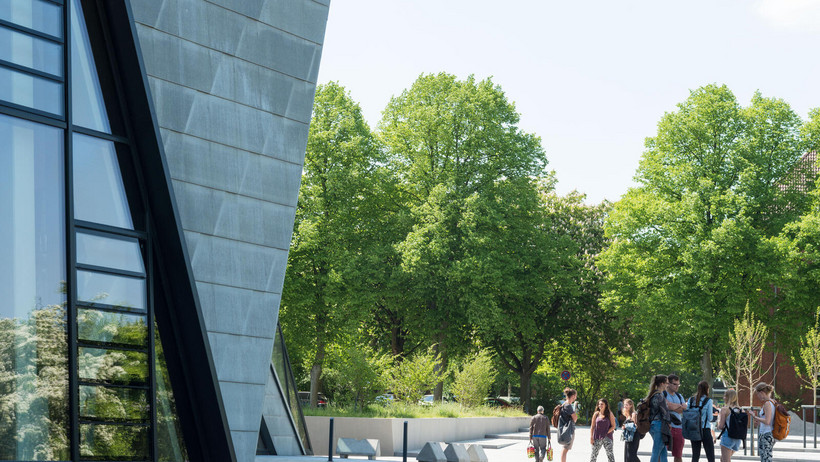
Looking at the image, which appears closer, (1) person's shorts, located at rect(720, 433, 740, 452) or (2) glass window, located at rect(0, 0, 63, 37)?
(2) glass window, located at rect(0, 0, 63, 37)

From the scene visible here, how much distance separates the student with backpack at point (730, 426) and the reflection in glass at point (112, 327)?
402 inches

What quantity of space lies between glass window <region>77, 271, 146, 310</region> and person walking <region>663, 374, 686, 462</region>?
9044 mm

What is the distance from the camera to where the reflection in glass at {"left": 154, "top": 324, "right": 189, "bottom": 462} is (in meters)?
9.59

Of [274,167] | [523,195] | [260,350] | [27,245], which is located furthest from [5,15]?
[523,195]

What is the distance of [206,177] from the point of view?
1146 centimetres

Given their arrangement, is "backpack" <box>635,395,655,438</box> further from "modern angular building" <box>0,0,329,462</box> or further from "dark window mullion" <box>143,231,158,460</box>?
"dark window mullion" <box>143,231,158,460</box>

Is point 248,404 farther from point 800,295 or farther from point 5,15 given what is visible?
point 800,295

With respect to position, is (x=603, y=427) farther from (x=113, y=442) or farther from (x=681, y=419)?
(x=113, y=442)

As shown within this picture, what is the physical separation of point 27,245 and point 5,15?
2.35 metres

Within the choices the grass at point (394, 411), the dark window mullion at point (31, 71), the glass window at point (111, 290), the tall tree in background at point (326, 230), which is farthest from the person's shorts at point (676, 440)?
the tall tree in background at point (326, 230)

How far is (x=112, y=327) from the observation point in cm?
924

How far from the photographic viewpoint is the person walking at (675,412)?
570 inches

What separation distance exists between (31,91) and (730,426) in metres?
12.4

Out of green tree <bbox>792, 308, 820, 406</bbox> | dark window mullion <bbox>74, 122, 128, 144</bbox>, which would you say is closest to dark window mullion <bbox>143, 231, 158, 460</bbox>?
dark window mullion <bbox>74, 122, 128, 144</bbox>
